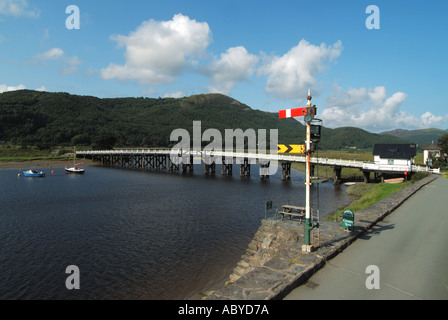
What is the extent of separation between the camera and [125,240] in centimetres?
1814

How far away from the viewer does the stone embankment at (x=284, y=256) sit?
Answer: 6691 mm

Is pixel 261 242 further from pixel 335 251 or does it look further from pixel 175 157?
pixel 175 157

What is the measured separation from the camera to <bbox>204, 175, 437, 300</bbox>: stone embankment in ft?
22.0

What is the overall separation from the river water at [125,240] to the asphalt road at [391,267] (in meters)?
6.50

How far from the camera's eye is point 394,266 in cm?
817

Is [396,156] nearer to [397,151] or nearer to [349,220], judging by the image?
[397,151]

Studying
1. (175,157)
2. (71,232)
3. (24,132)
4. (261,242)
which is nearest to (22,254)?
(71,232)

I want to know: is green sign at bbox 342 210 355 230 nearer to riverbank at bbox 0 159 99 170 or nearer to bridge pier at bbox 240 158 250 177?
bridge pier at bbox 240 158 250 177

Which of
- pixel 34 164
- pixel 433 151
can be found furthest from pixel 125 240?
pixel 34 164

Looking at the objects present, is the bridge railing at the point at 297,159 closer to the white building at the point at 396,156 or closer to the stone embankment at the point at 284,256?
the white building at the point at 396,156

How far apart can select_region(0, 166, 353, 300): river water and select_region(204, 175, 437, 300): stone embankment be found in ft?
9.11

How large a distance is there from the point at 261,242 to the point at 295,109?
276 inches

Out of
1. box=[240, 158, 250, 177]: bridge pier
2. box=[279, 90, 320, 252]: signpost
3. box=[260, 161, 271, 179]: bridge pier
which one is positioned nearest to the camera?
box=[279, 90, 320, 252]: signpost

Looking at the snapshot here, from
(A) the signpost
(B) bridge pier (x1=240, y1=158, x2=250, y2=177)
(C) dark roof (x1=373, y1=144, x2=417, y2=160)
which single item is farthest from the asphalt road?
(B) bridge pier (x1=240, y1=158, x2=250, y2=177)
